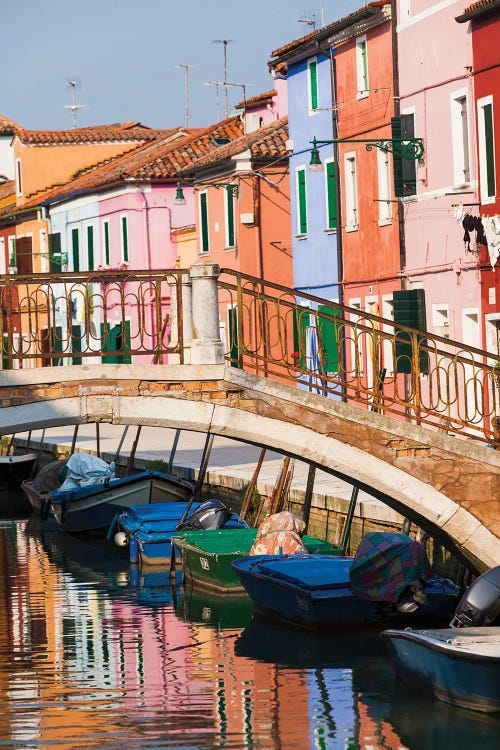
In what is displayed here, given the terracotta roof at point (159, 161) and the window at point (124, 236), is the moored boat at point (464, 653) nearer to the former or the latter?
the terracotta roof at point (159, 161)

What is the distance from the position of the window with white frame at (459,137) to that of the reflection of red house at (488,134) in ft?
2.29

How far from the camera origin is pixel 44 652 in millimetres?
16469

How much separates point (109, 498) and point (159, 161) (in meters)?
17.8

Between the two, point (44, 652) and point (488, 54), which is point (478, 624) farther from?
point (488, 54)

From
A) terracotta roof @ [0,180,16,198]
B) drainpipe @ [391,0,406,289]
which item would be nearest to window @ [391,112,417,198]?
drainpipe @ [391,0,406,289]

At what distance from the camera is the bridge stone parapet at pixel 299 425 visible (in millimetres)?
13156

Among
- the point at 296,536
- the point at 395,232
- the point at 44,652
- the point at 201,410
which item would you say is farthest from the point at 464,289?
the point at 201,410

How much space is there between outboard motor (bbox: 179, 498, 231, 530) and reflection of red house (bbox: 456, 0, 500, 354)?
4.56 meters

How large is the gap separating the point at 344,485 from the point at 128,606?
3133mm

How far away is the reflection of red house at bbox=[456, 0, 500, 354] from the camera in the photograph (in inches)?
885

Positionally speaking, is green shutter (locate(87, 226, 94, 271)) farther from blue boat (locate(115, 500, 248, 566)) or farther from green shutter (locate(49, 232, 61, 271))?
blue boat (locate(115, 500, 248, 566))

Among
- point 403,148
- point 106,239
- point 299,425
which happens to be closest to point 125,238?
point 106,239

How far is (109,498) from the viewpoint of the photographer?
25.9 meters

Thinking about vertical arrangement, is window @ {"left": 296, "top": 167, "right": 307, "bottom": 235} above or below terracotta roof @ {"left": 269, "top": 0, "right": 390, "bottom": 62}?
below
